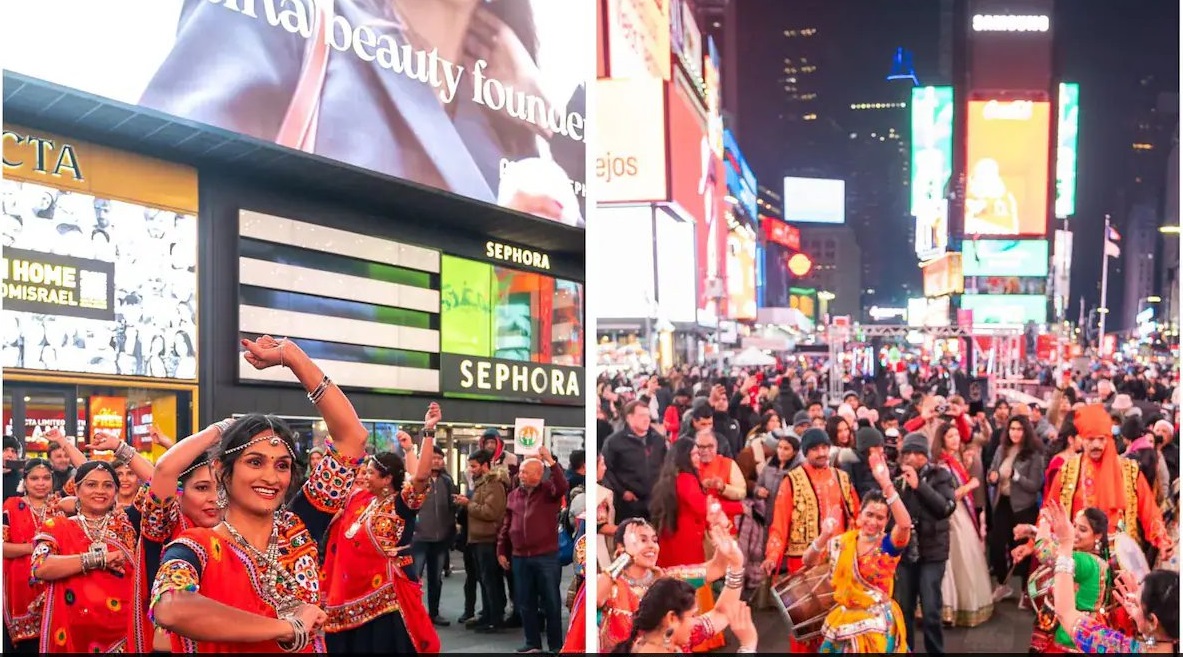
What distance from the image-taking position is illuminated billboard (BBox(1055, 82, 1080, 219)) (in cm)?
470

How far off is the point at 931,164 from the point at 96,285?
3.58 m

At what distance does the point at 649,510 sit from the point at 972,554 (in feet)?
5.85

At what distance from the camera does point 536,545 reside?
5219 mm

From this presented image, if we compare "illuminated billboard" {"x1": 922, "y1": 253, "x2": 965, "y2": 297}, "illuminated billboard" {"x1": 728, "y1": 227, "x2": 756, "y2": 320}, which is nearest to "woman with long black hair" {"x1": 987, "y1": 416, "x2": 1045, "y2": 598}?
"illuminated billboard" {"x1": 922, "y1": 253, "x2": 965, "y2": 297}

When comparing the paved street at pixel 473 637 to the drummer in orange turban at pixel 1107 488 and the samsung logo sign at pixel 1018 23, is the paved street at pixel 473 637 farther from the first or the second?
the samsung logo sign at pixel 1018 23

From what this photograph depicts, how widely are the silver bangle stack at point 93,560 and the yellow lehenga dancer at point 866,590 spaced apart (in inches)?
87.6

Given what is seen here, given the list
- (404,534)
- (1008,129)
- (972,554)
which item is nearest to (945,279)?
(1008,129)

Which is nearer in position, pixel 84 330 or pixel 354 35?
pixel 84 330

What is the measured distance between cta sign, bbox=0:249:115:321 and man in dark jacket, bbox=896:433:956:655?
3.33 m

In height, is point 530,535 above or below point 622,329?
below

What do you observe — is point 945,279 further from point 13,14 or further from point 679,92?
point 13,14

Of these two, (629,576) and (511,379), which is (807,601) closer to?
(629,576)

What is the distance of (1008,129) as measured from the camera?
5488mm

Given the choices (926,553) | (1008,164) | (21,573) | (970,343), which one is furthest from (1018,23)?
Answer: (970,343)
